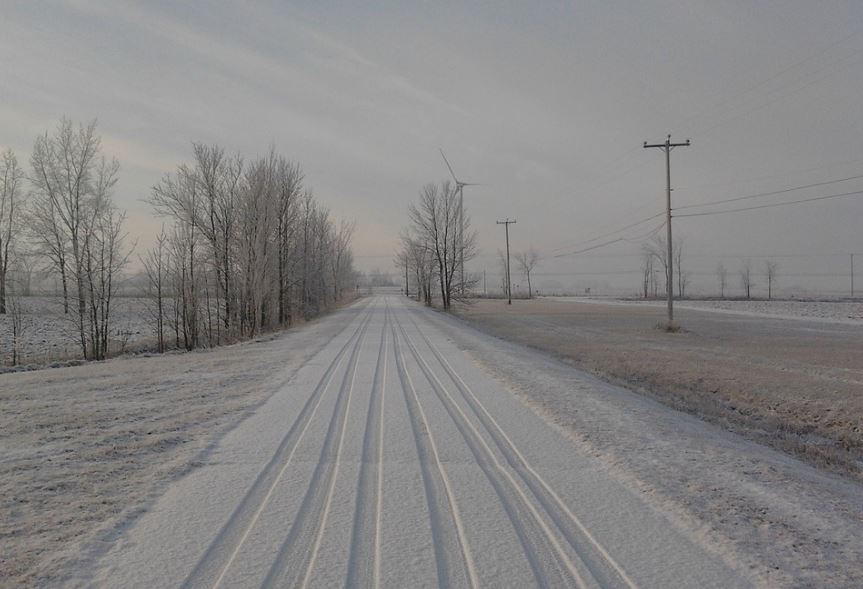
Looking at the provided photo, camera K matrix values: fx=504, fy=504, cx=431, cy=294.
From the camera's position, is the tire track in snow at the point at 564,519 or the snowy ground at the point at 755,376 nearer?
the tire track in snow at the point at 564,519

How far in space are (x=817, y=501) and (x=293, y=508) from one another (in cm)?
472

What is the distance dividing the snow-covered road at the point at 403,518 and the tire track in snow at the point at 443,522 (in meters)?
0.01

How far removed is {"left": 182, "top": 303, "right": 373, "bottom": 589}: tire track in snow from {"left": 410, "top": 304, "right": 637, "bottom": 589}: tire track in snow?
2.35 metres

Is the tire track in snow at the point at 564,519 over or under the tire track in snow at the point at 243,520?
under

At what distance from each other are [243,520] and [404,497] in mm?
1333

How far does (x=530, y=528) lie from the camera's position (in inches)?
151

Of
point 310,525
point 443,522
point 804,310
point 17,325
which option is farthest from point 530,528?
point 804,310

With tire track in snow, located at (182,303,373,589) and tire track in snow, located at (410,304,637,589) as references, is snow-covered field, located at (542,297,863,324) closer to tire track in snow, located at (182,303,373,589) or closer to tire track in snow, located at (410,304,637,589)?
tire track in snow, located at (410,304,637,589)

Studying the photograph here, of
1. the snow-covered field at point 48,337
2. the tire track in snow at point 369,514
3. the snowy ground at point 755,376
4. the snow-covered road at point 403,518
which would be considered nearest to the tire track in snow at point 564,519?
the snow-covered road at point 403,518

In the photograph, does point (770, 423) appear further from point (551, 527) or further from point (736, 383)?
point (551, 527)

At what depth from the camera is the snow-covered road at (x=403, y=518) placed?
10.5 ft

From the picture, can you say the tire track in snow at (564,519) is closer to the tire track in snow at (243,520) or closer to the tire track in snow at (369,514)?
the tire track in snow at (369,514)

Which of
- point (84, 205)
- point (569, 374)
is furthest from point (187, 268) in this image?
point (569, 374)

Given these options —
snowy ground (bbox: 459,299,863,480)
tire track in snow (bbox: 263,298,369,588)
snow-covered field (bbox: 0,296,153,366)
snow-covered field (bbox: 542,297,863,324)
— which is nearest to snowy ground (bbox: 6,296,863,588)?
tire track in snow (bbox: 263,298,369,588)
